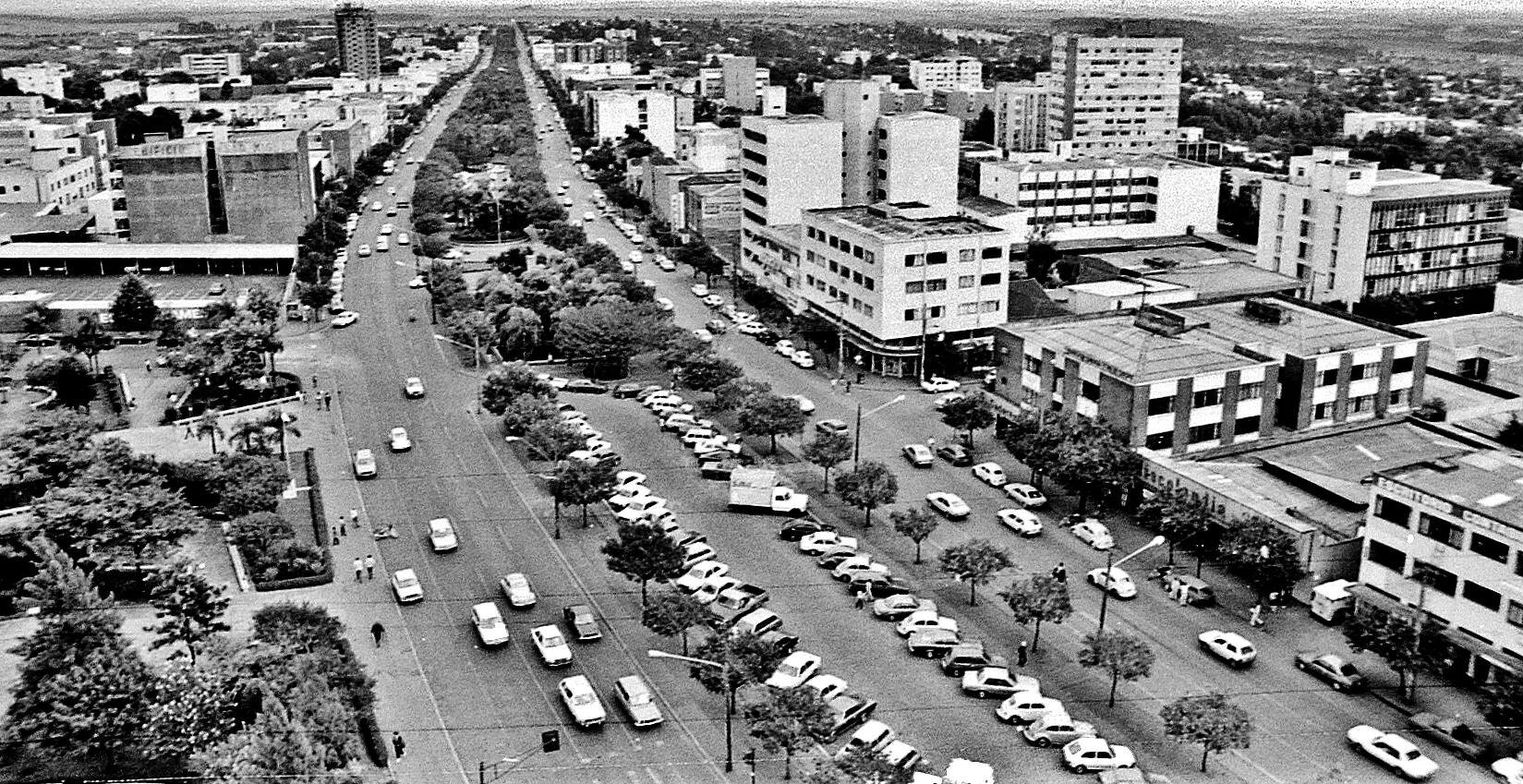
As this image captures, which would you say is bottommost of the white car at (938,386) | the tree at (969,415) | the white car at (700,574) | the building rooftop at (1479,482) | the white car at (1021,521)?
the white car at (700,574)

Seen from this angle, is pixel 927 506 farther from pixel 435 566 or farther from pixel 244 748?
pixel 244 748

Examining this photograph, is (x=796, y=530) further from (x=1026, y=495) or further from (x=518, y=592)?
(x=518, y=592)

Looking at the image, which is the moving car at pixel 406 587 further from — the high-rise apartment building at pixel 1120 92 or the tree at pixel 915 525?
the high-rise apartment building at pixel 1120 92

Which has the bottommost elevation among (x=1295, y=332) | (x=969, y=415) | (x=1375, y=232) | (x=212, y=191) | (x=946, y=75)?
(x=969, y=415)

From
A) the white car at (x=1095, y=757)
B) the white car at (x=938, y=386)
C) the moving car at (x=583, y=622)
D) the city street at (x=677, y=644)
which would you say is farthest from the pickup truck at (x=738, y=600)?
the white car at (x=938, y=386)

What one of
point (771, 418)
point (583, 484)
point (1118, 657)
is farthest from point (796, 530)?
point (1118, 657)
